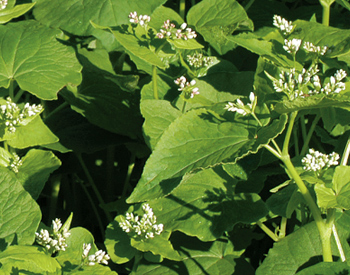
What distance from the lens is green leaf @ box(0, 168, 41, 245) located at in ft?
5.34

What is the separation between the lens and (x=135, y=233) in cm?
182

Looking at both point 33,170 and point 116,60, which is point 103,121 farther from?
point 116,60

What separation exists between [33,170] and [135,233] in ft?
1.71

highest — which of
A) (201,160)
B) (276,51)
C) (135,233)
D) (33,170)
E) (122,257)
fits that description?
(276,51)

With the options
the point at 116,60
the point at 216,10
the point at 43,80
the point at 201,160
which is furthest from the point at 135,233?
the point at 116,60

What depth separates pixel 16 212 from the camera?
5.50 feet

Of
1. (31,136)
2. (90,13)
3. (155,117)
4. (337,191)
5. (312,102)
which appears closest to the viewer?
(312,102)

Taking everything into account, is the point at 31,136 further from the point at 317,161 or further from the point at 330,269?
the point at 330,269

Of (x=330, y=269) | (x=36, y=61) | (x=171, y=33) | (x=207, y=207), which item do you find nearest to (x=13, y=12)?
(x=36, y=61)

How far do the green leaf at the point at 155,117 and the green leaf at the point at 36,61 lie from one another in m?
0.38

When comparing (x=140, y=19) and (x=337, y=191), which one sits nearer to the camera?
(x=337, y=191)

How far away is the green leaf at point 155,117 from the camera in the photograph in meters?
1.88

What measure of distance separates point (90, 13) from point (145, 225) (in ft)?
3.49

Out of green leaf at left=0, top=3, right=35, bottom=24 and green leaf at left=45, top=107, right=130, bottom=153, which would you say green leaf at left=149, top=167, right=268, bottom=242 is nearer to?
green leaf at left=45, top=107, right=130, bottom=153
